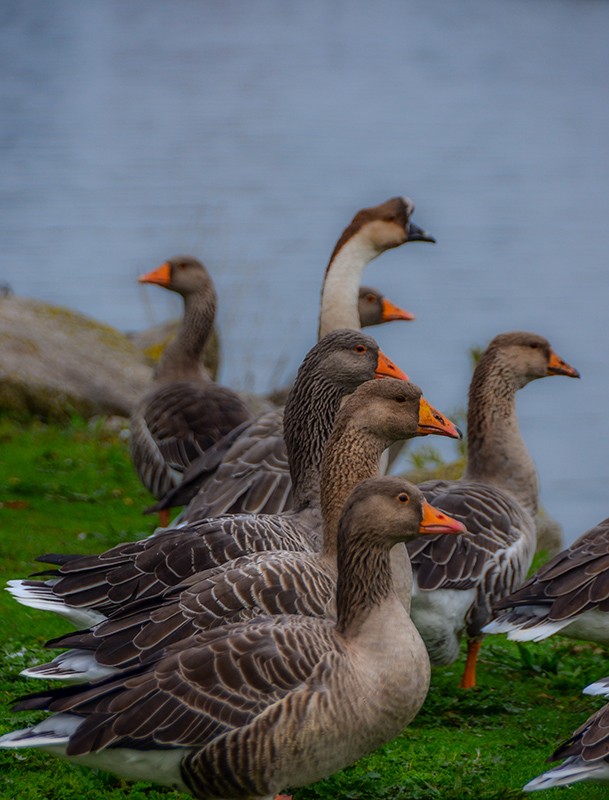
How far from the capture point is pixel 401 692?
436 centimetres

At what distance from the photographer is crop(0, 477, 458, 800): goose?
418cm

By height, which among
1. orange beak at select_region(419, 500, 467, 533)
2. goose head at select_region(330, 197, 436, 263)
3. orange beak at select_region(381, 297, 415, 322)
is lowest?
orange beak at select_region(419, 500, 467, 533)

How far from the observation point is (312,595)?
194 inches

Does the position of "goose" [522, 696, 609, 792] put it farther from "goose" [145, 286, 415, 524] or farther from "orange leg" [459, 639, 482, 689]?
"goose" [145, 286, 415, 524]

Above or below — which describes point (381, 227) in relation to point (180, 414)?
above

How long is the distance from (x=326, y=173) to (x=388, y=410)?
21784mm

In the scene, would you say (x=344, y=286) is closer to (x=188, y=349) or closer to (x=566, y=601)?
(x=188, y=349)

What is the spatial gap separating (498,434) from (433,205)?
18.0 m

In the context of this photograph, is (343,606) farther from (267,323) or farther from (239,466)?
(267,323)

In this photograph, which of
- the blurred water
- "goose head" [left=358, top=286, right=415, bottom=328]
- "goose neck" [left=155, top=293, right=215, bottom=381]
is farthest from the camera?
the blurred water

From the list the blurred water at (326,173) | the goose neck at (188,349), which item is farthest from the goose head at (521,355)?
the blurred water at (326,173)

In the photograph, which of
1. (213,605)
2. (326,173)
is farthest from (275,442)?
(326,173)

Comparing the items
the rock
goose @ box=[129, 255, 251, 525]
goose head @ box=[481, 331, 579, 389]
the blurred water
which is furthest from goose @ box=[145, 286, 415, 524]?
the blurred water

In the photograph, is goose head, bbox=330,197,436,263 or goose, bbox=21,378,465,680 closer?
goose, bbox=21,378,465,680
